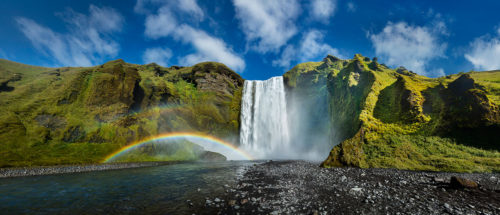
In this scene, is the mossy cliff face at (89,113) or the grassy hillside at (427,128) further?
the mossy cliff face at (89,113)

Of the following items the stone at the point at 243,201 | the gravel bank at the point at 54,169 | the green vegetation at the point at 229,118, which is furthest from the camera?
the gravel bank at the point at 54,169

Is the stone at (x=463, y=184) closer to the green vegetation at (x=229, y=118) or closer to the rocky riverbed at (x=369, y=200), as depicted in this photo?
the rocky riverbed at (x=369, y=200)

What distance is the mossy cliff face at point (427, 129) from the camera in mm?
16031

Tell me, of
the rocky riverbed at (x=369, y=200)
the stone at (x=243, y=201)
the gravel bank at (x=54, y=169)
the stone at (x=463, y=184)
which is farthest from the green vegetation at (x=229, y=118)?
the stone at (x=243, y=201)

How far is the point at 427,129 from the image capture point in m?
20.2

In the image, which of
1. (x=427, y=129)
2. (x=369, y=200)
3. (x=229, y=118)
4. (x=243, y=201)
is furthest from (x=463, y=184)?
(x=229, y=118)

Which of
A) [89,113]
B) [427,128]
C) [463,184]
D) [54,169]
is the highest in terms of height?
[89,113]

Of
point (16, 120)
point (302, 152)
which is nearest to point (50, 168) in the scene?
point (16, 120)

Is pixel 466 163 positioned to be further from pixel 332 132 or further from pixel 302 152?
pixel 302 152

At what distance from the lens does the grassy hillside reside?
1605 cm

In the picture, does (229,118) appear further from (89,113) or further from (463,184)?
(463,184)

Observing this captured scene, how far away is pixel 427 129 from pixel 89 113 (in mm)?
51889

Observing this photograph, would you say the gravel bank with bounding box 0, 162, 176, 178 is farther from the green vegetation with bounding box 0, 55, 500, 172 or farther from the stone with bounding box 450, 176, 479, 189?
the stone with bounding box 450, 176, 479, 189

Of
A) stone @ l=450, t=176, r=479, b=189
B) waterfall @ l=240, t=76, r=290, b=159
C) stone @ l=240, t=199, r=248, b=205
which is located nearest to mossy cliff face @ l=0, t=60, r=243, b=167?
waterfall @ l=240, t=76, r=290, b=159
